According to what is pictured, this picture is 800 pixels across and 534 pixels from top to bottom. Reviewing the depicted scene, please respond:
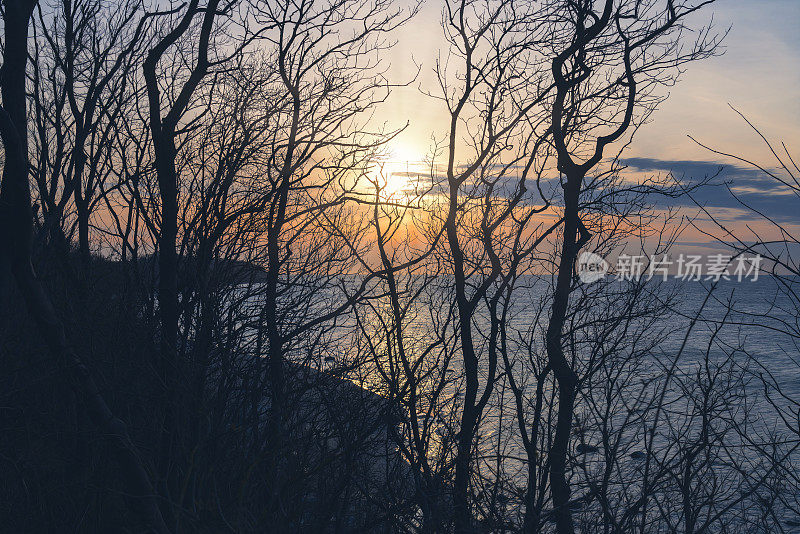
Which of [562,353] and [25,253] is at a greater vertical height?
[562,353]

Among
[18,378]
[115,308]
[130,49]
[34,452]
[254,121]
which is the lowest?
[34,452]

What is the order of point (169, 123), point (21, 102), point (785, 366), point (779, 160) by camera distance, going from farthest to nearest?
point (785, 366) → point (169, 123) → point (21, 102) → point (779, 160)

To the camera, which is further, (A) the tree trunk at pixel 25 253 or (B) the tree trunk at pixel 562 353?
(B) the tree trunk at pixel 562 353

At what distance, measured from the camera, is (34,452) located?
6.30 meters

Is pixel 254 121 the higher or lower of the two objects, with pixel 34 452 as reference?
higher

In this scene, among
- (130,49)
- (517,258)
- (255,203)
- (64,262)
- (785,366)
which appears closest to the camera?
(64,262)

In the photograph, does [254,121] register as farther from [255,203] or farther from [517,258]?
[517,258]

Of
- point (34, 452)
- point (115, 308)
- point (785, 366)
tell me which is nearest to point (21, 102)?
point (34, 452)

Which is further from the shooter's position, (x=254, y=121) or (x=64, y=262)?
(x=254, y=121)

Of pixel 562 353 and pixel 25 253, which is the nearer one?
pixel 25 253

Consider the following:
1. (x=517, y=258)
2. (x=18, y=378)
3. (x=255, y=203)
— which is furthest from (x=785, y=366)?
(x=18, y=378)

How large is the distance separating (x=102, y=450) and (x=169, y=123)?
474cm

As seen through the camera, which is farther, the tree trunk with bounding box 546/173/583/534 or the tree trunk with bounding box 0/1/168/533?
the tree trunk with bounding box 546/173/583/534

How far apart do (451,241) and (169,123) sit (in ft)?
20.1
